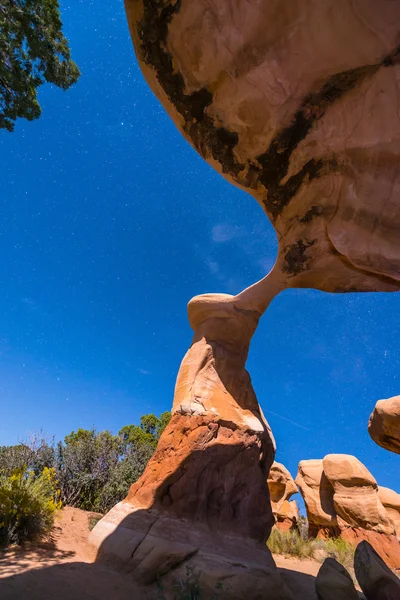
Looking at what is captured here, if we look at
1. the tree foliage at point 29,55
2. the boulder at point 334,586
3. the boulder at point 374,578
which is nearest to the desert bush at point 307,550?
the boulder at point 374,578

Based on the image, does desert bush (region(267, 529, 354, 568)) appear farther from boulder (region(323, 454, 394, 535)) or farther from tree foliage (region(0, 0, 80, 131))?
tree foliage (region(0, 0, 80, 131))

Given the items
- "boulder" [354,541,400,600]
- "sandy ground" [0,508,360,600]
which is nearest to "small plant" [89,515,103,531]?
"sandy ground" [0,508,360,600]

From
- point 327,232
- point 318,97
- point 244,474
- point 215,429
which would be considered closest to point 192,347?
point 215,429

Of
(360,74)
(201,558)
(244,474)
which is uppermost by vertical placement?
(360,74)

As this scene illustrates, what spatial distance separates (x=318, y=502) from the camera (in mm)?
15742

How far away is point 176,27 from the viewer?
3047mm

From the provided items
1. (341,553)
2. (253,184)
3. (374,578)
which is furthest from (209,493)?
(341,553)

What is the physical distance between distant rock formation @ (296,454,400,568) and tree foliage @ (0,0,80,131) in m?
17.1

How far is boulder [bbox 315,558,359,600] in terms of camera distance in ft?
13.2

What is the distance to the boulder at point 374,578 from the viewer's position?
427 centimetres

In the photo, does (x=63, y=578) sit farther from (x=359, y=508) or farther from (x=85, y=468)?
(x=359, y=508)

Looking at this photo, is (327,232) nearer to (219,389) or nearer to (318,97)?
(318,97)

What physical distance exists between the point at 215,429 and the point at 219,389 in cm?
89

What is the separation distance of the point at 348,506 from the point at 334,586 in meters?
11.7
